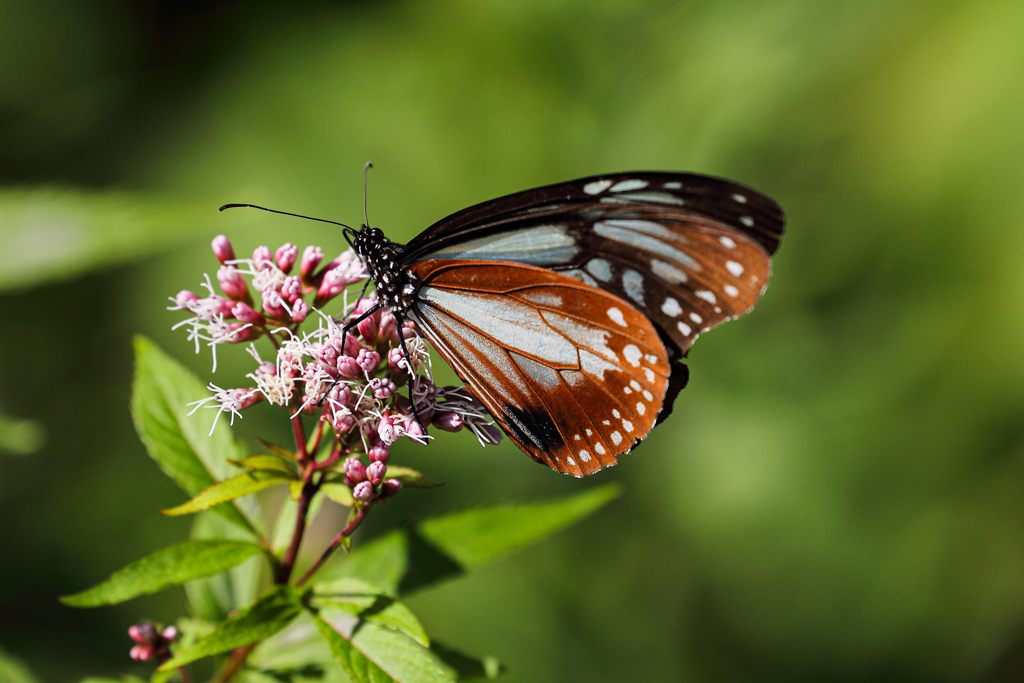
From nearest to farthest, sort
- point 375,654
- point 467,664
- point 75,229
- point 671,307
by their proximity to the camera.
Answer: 1. point 375,654
2. point 467,664
3. point 671,307
4. point 75,229

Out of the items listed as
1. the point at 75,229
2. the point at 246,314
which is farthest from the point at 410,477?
the point at 75,229

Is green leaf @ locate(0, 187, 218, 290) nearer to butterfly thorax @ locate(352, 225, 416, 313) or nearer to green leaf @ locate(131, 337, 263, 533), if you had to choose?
green leaf @ locate(131, 337, 263, 533)

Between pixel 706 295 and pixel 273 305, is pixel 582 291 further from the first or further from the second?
pixel 273 305

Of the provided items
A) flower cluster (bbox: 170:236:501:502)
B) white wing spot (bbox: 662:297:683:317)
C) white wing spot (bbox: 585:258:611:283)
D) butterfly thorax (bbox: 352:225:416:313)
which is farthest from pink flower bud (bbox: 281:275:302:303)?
white wing spot (bbox: 662:297:683:317)

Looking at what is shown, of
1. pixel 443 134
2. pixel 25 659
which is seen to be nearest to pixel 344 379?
pixel 25 659

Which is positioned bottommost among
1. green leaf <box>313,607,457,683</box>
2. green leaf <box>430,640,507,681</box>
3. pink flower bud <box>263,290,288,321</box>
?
green leaf <box>430,640,507,681</box>

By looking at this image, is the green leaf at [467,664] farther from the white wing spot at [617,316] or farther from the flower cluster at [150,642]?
the white wing spot at [617,316]

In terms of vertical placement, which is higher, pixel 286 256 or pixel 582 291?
pixel 286 256
